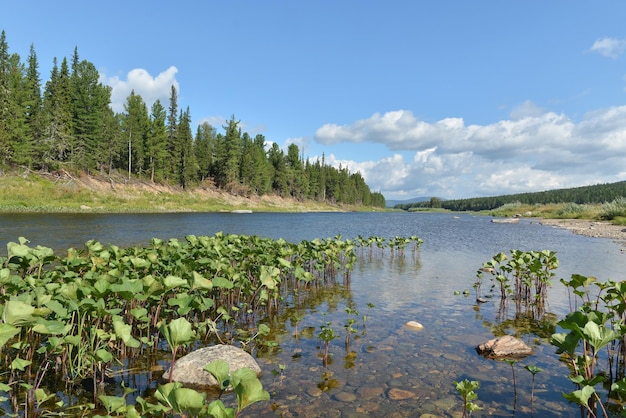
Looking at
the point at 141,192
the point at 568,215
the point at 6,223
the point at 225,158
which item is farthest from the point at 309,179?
the point at 6,223

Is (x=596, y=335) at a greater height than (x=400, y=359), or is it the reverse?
(x=596, y=335)

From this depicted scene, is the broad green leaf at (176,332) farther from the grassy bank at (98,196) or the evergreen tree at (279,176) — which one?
the evergreen tree at (279,176)

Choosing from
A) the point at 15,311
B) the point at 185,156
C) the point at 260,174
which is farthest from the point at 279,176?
the point at 15,311

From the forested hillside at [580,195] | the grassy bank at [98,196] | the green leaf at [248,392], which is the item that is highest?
the forested hillside at [580,195]

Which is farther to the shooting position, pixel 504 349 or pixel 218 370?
pixel 504 349

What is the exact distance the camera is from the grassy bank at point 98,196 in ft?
161

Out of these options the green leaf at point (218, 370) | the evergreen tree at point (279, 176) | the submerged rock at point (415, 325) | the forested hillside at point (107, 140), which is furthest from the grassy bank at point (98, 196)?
the green leaf at point (218, 370)

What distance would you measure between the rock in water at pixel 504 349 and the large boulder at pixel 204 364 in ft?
16.2

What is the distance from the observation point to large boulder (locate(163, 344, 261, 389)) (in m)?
6.43

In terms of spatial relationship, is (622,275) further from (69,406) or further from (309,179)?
(309,179)

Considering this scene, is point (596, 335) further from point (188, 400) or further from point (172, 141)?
point (172, 141)

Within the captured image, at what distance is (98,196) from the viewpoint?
60.5 meters

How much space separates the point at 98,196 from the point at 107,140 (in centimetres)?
1615

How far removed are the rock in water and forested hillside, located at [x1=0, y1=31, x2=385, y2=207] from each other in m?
66.4
